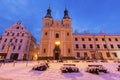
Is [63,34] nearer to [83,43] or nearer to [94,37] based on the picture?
[83,43]

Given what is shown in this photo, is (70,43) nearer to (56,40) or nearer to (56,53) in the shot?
(56,40)

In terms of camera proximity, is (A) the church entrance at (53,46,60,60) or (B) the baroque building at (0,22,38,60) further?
(B) the baroque building at (0,22,38,60)

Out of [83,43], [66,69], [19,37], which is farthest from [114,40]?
[19,37]

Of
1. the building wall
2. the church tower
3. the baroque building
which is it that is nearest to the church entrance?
the church tower

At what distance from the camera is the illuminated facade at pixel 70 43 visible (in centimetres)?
3118

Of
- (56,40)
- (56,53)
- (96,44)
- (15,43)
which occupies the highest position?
(56,40)

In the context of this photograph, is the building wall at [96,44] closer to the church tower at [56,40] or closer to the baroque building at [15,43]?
the church tower at [56,40]

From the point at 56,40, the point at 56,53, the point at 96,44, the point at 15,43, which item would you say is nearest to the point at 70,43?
the point at 56,40

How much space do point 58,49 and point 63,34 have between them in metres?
5.77

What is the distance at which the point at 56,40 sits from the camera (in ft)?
106

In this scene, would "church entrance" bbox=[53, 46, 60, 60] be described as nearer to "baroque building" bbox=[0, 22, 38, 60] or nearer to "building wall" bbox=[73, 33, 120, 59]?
"building wall" bbox=[73, 33, 120, 59]

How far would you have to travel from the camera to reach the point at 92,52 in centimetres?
3691

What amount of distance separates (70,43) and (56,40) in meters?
4.88

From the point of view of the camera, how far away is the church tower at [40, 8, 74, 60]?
30766 millimetres
